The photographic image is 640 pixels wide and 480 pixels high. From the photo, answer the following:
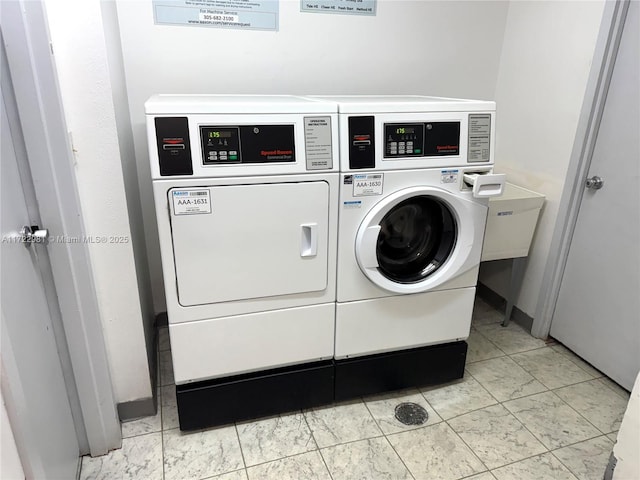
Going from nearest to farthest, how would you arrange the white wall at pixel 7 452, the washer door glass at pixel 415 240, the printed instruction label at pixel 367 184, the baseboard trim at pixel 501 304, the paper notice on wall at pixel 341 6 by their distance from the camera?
the white wall at pixel 7 452 < the printed instruction label at pixel 367 184 < the washer door glass at pixel 415 240 < the paper notice on wall at pixel 341 6 < the baseboard trim at pixel 501 304

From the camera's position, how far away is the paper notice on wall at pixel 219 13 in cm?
197

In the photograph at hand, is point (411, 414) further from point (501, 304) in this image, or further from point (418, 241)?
point (501, 304)

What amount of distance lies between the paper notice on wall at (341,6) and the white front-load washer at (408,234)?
672mm

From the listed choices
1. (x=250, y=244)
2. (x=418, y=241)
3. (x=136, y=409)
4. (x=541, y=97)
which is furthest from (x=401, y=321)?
(x=541, y=97)

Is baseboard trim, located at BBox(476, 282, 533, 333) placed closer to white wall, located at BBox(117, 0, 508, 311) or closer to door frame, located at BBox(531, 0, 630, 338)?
door frame, located at BBox(531, 0, 630, 338)

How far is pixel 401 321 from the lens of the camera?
1883mm

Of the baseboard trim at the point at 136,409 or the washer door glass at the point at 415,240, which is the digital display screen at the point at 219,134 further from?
the baseboard trim at the point at 136,409

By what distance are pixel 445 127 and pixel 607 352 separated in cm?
142

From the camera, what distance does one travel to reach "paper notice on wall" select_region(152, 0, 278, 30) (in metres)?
1.97

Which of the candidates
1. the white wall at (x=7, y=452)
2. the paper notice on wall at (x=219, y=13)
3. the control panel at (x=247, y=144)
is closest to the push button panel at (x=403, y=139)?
the control panel at (x=247, y=144)

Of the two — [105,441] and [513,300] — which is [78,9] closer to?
[105,441]

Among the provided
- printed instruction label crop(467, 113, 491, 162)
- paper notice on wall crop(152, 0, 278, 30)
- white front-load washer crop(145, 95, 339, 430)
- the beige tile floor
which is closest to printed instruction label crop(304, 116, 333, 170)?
white front-load washer crop(145, 95, 339, 430)

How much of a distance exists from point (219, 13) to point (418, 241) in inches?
53.6

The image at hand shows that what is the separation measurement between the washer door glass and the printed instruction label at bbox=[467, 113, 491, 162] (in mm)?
223
